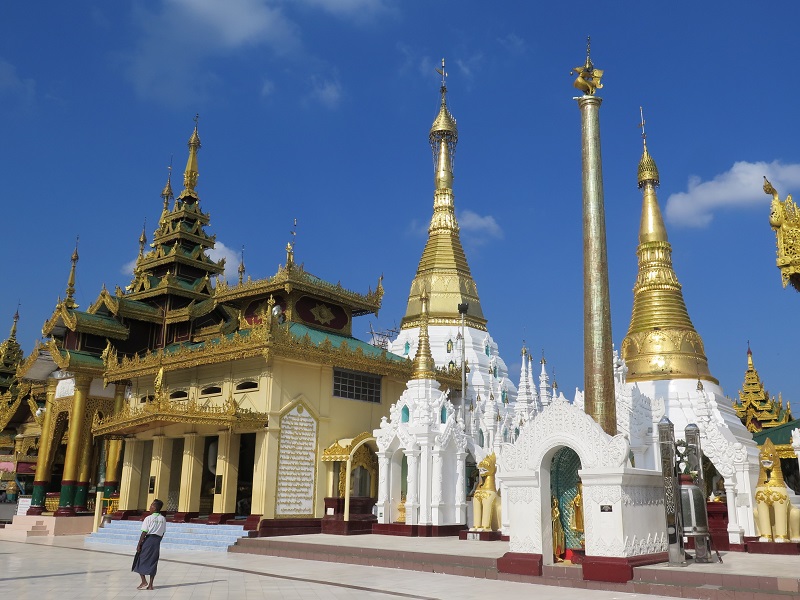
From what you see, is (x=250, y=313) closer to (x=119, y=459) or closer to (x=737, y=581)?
(x=119, y=459)

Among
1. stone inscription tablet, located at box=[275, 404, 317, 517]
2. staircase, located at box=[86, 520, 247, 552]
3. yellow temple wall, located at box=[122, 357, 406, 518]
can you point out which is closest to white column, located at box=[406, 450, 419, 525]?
yellow temple wall, located at box=[122, 357, 406, 518]

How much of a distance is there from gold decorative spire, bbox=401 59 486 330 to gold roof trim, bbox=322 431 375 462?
52.2 ft

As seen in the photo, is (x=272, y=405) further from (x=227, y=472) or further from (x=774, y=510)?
(x=774, y=510)

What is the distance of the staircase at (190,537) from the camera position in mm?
20469

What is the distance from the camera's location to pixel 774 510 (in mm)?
16297

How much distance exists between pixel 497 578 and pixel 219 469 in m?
12.4

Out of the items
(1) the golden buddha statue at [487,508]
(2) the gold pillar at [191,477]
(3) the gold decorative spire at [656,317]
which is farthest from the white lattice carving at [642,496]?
(2) the gold pillar at [191,477]

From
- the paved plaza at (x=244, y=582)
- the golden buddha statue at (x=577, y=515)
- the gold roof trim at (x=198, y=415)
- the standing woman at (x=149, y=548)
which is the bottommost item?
the paved plaza at (x=244, y=582)

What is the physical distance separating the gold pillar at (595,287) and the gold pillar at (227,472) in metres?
12.7

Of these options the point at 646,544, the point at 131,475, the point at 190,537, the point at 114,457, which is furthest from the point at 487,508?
the point at 114,457

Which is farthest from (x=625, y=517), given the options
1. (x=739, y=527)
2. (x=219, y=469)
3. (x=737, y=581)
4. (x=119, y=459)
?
(x=119, y=459)

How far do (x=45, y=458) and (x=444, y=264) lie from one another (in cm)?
2258

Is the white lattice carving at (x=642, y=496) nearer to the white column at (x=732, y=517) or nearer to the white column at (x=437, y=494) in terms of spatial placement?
the white column at (x=732, y=517)

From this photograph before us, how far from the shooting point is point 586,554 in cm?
1231
